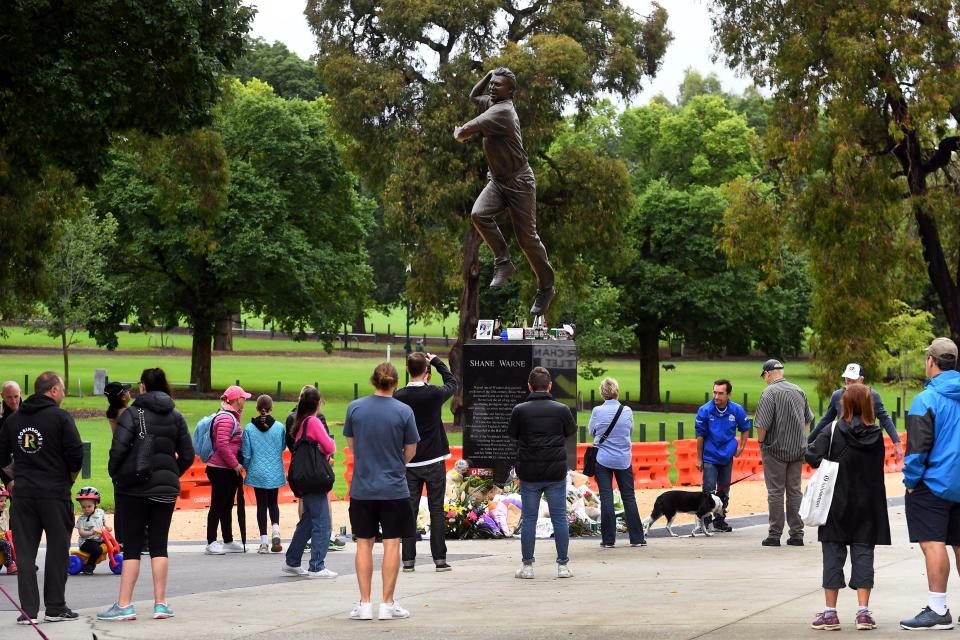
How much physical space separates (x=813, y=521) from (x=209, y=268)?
40.3 metres

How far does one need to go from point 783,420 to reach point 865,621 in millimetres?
5907

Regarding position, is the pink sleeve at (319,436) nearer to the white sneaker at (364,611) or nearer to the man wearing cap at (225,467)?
the man wearing cap at (225,467)

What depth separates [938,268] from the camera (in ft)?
93.4

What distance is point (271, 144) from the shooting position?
162ft

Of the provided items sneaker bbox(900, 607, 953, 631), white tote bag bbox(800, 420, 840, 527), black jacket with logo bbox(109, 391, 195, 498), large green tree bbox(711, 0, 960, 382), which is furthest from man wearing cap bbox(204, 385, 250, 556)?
large green tree bbox(711, 0, 960, 382)

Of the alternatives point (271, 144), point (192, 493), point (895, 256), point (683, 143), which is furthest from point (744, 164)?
point (192, 493)

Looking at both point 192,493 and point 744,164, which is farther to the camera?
point 744,164

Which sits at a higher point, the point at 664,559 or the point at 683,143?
the point at 683,143

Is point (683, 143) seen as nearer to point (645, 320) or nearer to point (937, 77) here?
point (645, 320)

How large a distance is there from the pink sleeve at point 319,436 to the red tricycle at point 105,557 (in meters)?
1.99

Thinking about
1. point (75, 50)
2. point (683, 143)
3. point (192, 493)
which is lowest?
point (192, 493)

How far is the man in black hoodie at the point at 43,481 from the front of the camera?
949cm

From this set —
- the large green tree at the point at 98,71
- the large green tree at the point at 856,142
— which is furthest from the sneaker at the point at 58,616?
the large green tree at the point at 856,142

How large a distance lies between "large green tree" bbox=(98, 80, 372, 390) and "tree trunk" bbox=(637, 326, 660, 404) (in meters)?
11.1
